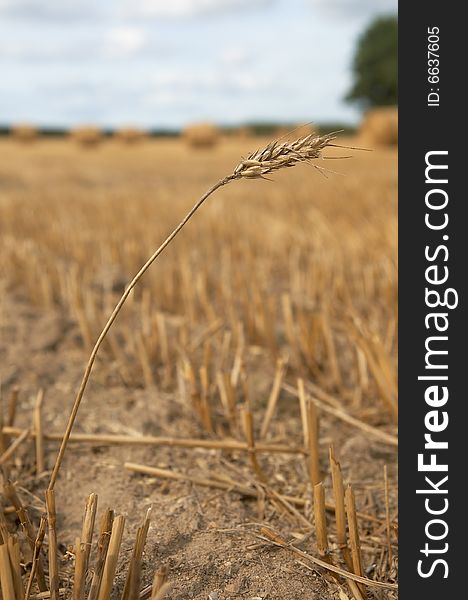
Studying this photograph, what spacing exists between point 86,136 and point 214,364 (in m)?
16.8

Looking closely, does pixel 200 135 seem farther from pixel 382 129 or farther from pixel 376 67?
pixel 376 67

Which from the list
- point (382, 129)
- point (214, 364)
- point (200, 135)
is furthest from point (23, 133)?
point (214, 364)

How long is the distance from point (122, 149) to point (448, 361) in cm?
1760

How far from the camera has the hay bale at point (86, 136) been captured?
731 inches

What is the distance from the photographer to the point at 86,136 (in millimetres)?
18656

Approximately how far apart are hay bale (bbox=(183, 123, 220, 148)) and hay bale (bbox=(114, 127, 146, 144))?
2.46 m

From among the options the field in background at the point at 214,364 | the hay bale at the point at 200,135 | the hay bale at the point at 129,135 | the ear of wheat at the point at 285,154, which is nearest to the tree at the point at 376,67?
the hay bale at the point at 129,135

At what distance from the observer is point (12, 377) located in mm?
2627

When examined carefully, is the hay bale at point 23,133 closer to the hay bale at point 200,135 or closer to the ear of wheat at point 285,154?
the hay bale at point 200,135

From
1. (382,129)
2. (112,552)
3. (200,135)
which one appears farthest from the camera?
(200,135)

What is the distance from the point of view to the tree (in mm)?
32469

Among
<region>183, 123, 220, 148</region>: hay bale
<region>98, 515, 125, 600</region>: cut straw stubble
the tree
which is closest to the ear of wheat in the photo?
<region>98, 515, 125, 600</region>: cut straw stubble

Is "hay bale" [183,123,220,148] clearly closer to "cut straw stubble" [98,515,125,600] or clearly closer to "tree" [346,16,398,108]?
"tree" [346,16,398,108]

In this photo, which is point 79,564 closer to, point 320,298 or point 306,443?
point 306,443
